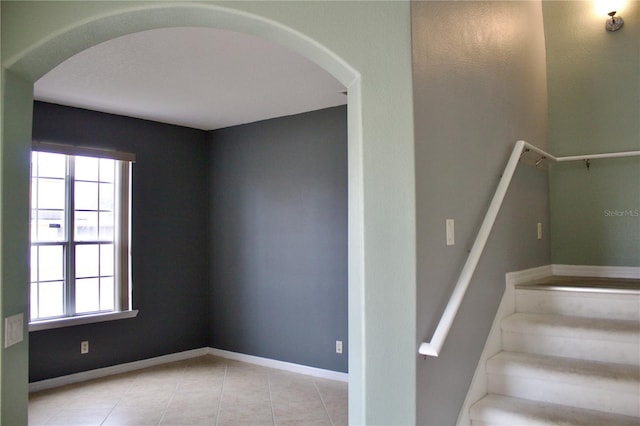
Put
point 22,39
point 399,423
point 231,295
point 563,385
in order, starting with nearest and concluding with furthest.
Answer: point 399,423 < point 22,39 < point 563,385 < point 231,295

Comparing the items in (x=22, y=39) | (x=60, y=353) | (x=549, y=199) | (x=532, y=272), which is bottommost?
(x=60, y=353)

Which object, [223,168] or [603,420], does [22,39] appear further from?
[223,168]

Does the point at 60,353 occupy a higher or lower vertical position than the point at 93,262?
lower

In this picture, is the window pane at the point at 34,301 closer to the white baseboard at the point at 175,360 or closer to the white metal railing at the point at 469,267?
the white baseboard at the point at 175,360

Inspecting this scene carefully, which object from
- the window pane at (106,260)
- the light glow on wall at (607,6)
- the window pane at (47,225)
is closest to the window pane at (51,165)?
the window pane at (47,225)

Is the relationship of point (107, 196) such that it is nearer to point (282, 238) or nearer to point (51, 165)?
point (51, 165)

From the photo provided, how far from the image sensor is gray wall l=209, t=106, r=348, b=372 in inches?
198

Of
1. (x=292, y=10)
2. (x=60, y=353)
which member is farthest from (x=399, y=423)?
(x=60, y=353)

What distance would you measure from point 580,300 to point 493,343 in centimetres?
58

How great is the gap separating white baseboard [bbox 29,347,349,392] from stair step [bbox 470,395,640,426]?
2297mm

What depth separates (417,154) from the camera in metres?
1.94

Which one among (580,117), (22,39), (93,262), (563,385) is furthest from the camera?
(93,262)

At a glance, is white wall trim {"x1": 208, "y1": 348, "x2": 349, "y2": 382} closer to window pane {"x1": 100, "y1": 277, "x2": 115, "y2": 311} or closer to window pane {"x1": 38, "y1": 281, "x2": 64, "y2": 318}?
window pane {"x1": 100, "y1": 277, "x2": 115, "y2": 311}

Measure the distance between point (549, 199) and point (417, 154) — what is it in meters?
2.29
